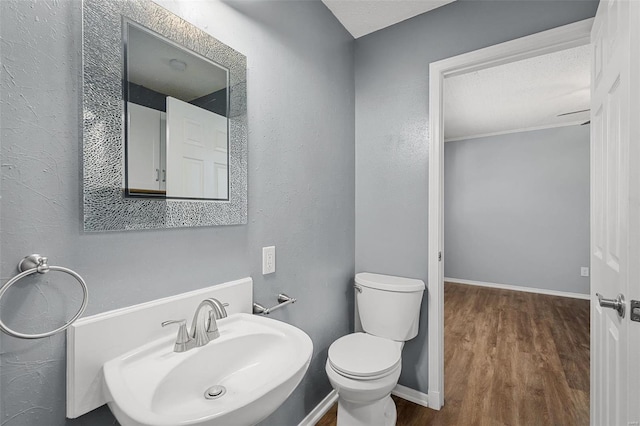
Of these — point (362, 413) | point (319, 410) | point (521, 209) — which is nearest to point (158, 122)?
point (362, 413)

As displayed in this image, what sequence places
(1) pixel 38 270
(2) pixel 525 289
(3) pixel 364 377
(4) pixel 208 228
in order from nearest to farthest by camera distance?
1. (1) pixel 38 270
2. (4) pixel 208 228
3. (3) pixel 364 377
4. (2) pixel 525 289

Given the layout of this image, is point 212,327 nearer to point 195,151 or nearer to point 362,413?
point 195,151

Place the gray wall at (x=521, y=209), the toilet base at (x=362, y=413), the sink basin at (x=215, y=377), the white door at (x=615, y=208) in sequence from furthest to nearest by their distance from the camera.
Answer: the gray wall at (x=521, y=209) → the toilet base at (x=362, y=413) → the white door at (x=615, y=208) → the sink basin at (x=215, y=377)

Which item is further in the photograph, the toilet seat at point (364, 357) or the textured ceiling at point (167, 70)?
the toilet seat at point (364, 357)

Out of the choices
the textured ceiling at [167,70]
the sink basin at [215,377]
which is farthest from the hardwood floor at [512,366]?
the textured ceiling at [167,70]

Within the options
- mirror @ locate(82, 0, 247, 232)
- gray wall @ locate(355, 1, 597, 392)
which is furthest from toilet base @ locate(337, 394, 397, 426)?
mirror @ locate(82, 0, 247, 232)

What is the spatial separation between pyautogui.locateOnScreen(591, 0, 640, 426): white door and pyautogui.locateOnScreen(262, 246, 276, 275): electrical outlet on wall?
1202 millimetres

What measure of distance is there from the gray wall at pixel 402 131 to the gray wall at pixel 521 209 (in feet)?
11.1

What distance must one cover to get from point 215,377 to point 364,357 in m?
0.80

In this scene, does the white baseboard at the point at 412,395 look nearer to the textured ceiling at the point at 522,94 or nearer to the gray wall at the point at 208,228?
the gray wall at the point at 208,228

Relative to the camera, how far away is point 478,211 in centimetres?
464

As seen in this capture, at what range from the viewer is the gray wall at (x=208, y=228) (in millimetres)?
674

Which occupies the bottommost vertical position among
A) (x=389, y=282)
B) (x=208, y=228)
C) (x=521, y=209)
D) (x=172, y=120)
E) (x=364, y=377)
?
(x=364, y=377)

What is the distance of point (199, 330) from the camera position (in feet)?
3.02
